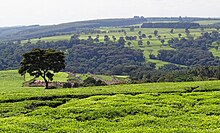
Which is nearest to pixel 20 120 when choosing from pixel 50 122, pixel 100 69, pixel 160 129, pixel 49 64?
pixel 50 122

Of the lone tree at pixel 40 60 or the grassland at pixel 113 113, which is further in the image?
the lone tree at pixel 40 60

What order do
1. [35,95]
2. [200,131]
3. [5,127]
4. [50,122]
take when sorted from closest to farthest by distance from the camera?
[200,131] < [5,127] < [50,122] < [35,95]

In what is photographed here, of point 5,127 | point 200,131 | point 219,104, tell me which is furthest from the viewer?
point 219,104

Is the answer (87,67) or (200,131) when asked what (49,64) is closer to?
(200,131)

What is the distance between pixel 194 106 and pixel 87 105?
1019cm

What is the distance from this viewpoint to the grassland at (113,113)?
28.1 meters

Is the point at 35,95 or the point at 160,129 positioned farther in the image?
the point at 35,95

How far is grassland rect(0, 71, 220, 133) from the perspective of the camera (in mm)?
28141

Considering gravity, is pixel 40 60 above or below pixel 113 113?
above

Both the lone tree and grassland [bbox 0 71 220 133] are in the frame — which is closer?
grassland [bbox 0 71 220 133]

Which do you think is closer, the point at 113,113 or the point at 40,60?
the point at 113,113

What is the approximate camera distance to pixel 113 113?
33000 millimetres

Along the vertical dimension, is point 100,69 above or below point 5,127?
below

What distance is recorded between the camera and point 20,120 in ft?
101
